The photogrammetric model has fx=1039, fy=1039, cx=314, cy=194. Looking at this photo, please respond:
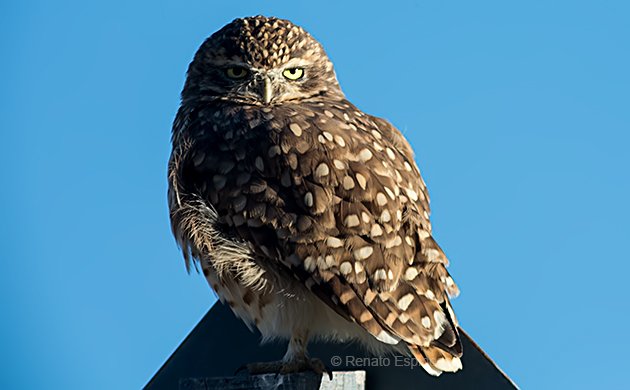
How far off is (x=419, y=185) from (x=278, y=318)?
0.82 m

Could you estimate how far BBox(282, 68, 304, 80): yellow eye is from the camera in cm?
476

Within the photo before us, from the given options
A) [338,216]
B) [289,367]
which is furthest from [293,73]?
[289,367]

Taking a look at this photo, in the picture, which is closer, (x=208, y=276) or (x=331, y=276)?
(x=331, y=276)

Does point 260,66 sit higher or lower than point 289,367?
higher

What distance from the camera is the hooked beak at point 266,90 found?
4512mm

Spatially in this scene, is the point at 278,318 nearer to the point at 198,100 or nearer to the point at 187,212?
the point at 187,212

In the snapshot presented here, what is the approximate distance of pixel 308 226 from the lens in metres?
3.86

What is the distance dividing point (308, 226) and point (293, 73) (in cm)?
118

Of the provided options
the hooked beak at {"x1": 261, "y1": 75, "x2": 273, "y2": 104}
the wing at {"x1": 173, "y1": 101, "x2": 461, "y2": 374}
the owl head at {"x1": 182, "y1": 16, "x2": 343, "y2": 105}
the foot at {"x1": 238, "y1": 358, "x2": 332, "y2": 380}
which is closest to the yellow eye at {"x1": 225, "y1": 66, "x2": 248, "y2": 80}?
the owl head at {"x1": 182, "y1": 16, "x2": 343, "y2": 105}

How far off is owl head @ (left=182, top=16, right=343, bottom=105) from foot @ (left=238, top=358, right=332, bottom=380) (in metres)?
1.15

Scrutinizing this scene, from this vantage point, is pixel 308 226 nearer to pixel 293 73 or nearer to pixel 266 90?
pixel 266 90

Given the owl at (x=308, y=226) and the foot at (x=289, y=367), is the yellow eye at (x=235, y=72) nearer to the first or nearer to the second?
the owl at (x=308, y=226)

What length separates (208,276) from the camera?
4.35 metres
